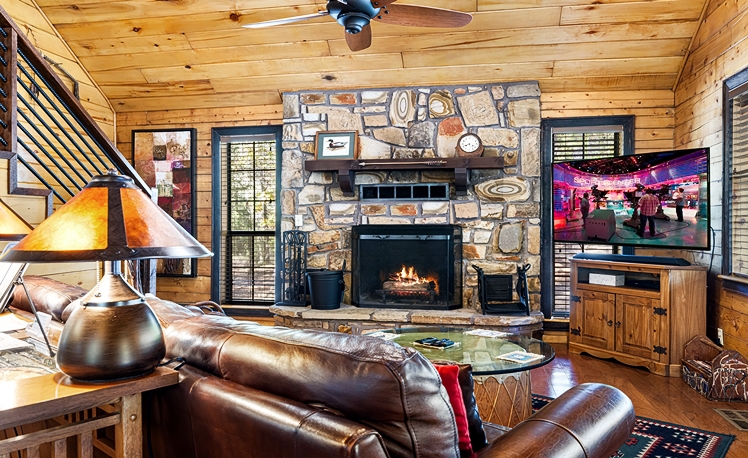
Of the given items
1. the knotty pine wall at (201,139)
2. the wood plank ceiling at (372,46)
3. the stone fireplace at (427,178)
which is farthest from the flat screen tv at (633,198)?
the knotty pine wall at (201,139)

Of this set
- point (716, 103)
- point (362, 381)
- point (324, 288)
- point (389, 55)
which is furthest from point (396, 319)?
point (362, 381)

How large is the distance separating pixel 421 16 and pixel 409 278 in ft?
9.13

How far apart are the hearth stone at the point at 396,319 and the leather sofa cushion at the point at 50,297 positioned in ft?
8.06

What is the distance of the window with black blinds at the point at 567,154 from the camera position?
5.30m

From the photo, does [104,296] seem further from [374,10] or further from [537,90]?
[537,90]

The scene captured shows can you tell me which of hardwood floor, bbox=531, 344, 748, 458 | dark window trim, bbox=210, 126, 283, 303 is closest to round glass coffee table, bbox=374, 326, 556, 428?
hardwood floor, bbox=531, 344, 748, 458

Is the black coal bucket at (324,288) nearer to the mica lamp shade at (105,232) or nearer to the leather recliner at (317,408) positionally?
the leather recliner at (317,408)

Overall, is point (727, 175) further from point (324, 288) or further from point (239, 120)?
point (239, 120)

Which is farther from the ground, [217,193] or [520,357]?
[217,193]

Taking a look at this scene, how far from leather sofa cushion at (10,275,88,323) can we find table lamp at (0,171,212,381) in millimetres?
1000

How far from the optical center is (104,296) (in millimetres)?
1358

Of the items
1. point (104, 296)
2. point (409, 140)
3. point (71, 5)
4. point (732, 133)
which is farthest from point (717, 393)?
point (71, 5)

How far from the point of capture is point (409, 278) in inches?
207

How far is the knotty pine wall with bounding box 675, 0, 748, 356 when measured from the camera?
3829 millimetres
